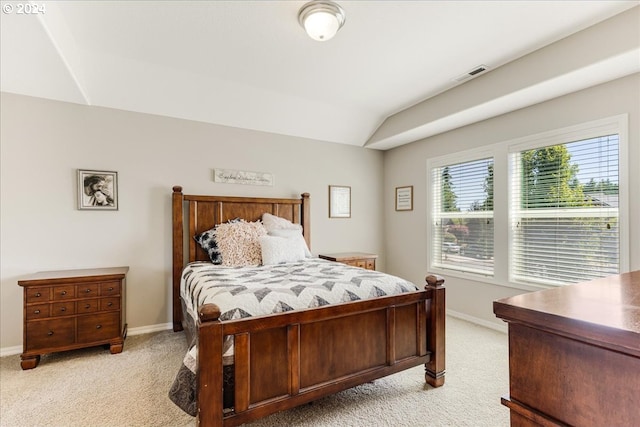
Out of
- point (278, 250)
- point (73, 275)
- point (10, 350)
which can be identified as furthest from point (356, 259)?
point (10, 350)

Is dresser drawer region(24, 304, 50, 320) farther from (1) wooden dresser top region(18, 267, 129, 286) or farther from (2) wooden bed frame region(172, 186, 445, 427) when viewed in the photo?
(2) wooden bed frame region(172, 186, 445, 427)

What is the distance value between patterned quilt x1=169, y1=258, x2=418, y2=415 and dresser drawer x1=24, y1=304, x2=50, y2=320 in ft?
3.69

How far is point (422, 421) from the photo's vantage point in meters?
1.85

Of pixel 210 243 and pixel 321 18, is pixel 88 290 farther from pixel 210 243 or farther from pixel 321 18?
pixel 321 18

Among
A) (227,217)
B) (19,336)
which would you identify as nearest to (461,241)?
(227,217)

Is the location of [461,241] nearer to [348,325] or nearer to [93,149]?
[348,325]

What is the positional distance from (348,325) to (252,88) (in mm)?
2641

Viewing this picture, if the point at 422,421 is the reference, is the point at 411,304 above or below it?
above

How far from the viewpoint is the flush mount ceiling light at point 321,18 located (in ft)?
6.51

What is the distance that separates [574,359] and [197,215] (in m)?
3.41

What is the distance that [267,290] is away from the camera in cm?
189

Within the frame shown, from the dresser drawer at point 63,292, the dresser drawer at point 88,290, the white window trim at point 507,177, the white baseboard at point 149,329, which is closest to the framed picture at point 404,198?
the white window trim at point 507,177

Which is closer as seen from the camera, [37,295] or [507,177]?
[37,295]

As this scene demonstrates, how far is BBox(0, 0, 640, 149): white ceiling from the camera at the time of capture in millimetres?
2062
